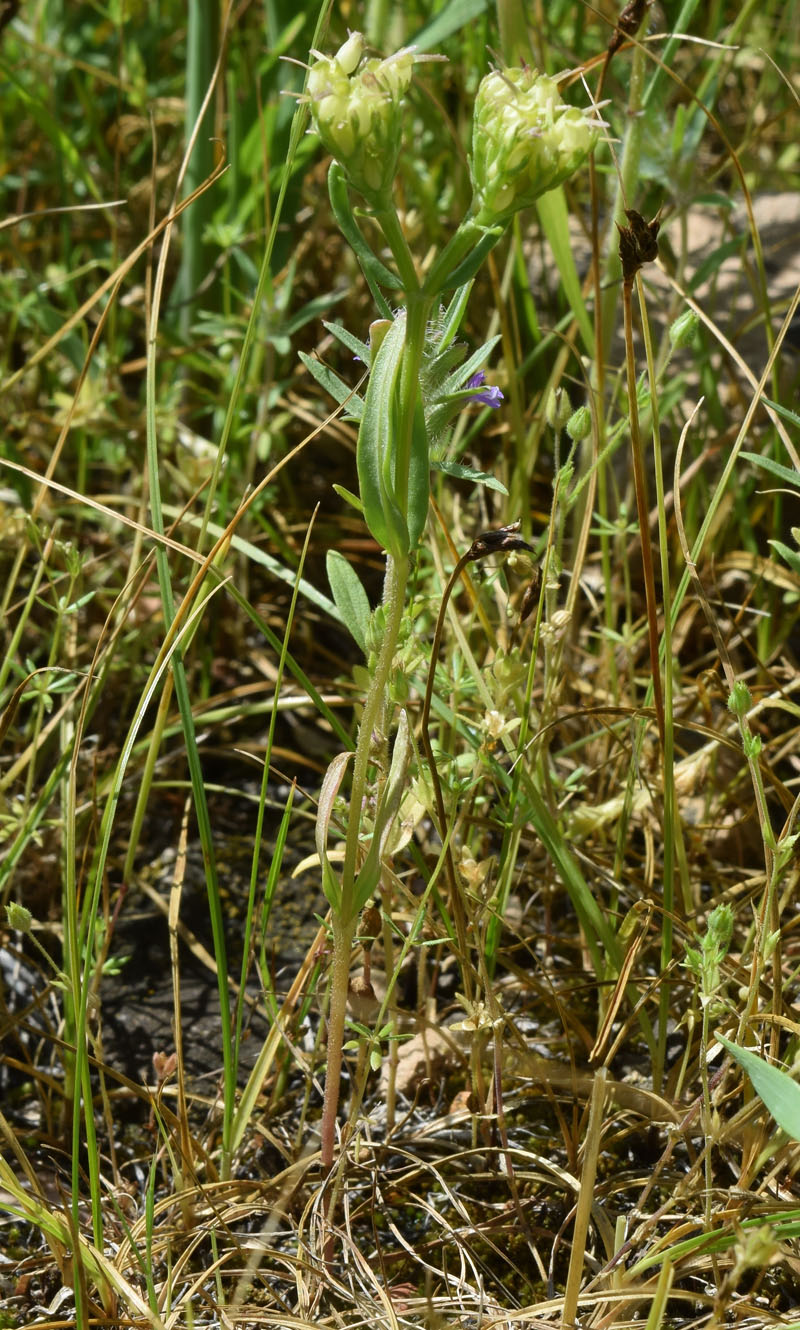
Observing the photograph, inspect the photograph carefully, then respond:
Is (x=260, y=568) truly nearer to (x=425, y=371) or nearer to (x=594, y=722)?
(x=594, y=722)

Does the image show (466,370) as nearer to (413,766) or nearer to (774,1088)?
(413,766)

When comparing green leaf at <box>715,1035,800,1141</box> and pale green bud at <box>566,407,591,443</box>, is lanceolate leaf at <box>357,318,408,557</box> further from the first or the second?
green leaf at <box>715,1035,800,1141</box>

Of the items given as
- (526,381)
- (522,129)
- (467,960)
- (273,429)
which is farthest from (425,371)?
(526,381)

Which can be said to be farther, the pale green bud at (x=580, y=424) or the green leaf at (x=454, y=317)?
the pale green bud at (x=580, y=424)

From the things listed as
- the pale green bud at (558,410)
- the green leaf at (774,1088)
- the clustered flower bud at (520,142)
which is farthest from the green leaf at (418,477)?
the green leaf at (774,1088)

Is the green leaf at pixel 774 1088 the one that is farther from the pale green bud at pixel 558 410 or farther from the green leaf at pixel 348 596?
the pale green bud at pixel 558 410

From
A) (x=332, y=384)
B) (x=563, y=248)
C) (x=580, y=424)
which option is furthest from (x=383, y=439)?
(x=563, y=248)
